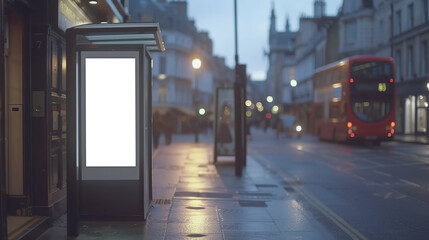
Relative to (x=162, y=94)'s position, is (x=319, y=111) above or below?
below

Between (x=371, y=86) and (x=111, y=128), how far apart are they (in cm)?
2179

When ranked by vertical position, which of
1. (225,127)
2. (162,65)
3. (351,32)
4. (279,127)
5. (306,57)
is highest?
(306,57)

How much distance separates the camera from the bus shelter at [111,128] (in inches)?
270

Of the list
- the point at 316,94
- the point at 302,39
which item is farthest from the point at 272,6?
the point at 316,94

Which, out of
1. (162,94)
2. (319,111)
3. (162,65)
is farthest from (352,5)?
(319,111)

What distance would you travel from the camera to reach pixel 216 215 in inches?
316

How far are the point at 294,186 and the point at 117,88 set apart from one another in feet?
20.4

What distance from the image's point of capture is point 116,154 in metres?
6.98

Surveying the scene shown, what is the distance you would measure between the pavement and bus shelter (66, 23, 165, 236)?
336mm

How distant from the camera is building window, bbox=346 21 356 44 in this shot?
53.2 meters

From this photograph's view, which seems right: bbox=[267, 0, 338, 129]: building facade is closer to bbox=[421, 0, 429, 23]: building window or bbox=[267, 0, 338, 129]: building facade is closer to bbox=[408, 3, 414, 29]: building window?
bbox=[408, 3, 414, 29]: building window

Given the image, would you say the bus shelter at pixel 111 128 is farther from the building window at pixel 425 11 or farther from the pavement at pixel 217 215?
the building window at pixel 425 11

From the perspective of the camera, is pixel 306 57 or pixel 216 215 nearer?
pixel 216 215

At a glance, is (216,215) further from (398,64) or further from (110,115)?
(398,64)
